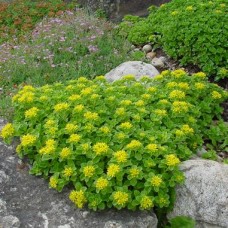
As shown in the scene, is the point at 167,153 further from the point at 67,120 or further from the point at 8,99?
the point at 8,99

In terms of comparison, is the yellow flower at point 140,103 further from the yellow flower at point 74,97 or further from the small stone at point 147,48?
the small stone at point 147,48

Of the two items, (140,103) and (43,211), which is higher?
(140,103)

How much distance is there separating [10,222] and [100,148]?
914 mm

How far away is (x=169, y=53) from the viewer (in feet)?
21.1

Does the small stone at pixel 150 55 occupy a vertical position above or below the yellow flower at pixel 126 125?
below

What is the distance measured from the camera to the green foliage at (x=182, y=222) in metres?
3.65

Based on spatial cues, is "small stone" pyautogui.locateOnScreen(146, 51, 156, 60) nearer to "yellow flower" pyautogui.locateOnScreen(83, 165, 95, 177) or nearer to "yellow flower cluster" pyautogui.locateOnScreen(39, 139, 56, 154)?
"yellow flower cluster" pyautogui.locateOnScreen(39, 139, 56, 154)

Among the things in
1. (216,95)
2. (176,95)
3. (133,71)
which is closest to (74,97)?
(176,95)

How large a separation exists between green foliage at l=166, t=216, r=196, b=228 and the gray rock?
4.16 ft

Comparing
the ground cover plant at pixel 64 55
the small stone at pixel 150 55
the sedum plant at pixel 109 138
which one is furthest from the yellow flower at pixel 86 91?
the small stone at pixel 150 55

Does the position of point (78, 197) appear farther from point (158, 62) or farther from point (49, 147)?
point (158, 62)

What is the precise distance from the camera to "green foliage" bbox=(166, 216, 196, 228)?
3.65 metres

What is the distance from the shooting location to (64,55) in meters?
6.86

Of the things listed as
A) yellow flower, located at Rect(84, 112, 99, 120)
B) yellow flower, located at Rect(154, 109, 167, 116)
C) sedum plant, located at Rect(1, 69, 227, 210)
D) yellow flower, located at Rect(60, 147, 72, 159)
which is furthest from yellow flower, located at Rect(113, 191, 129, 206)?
yellow flower, located at Rect(154, 109, 167, 116)
